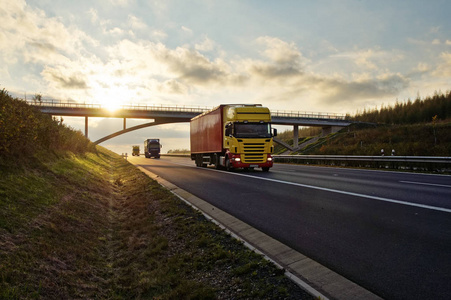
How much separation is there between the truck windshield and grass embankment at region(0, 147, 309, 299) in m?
10.7

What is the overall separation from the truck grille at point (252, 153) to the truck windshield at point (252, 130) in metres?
0.53

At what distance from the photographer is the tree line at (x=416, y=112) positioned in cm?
6466

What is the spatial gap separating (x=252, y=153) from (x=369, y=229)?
13.1 m

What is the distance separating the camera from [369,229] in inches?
217

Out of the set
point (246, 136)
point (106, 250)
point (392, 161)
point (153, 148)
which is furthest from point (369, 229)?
point (153, 148)

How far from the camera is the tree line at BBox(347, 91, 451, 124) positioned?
212 ft

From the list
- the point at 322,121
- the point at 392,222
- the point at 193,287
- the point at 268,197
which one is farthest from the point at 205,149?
the point at 322,121

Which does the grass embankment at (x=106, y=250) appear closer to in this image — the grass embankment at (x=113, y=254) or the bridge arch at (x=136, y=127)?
the grass embankment at (x=113, y=254)

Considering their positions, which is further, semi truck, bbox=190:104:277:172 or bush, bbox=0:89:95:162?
semi truck, bbox=190:104:277:172

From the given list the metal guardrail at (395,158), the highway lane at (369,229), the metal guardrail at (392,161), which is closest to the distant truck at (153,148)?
the metal guardrail at (395,158)

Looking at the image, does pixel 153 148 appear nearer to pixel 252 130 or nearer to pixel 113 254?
pixel 252 130

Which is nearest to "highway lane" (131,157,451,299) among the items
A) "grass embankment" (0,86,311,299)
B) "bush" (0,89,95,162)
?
"grass embankment" (0,86,311,299)

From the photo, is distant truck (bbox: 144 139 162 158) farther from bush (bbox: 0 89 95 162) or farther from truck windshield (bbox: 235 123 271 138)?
bush (bbox: 0 89 95 162)

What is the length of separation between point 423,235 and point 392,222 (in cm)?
86
